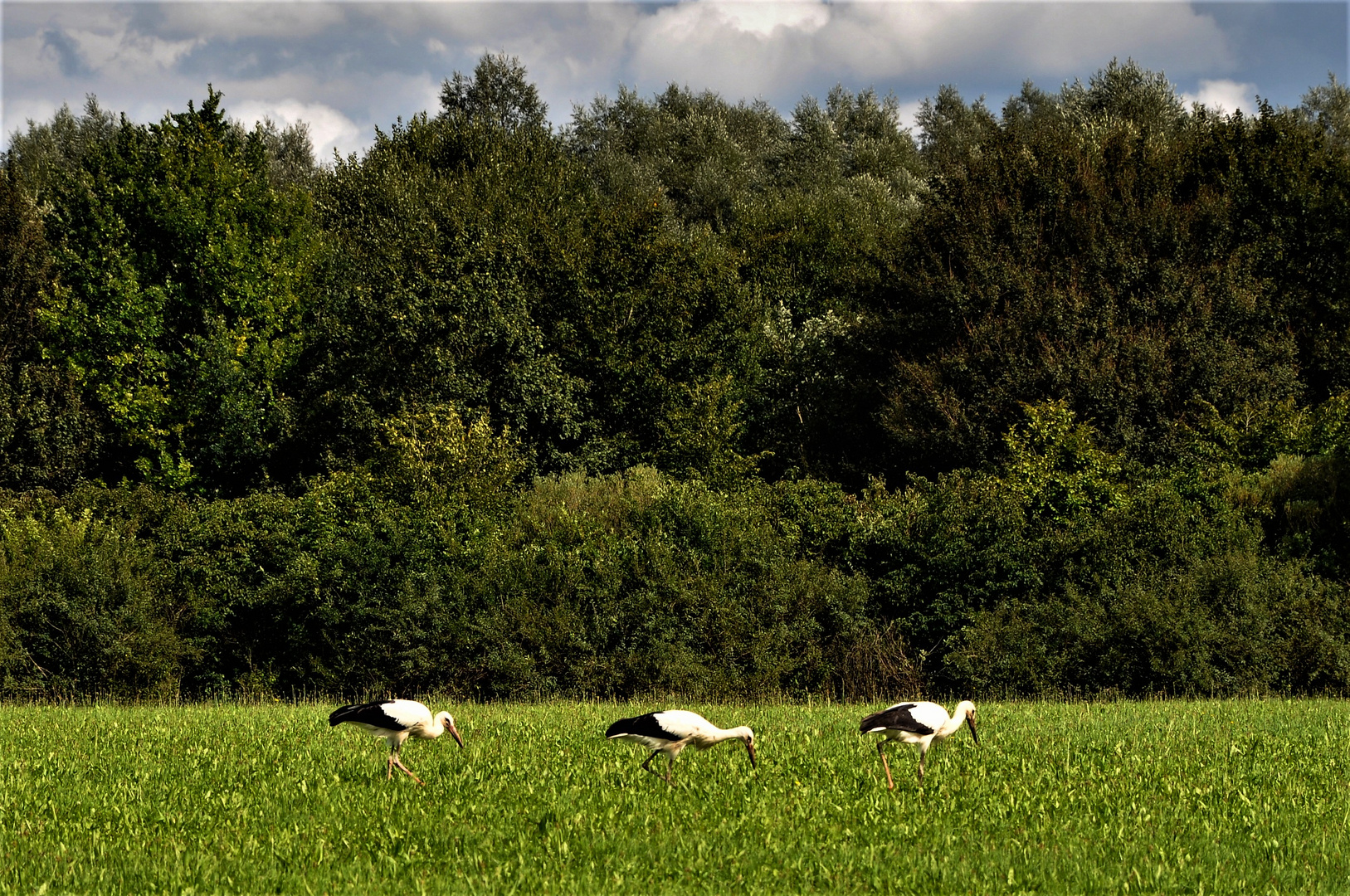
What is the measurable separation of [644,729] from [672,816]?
1750 mm

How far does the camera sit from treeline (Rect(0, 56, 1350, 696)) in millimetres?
27500

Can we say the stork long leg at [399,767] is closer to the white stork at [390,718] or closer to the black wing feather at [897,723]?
the white stork at [390,718]

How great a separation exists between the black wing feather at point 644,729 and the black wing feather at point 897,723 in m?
2.07

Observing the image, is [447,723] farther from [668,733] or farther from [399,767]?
[668,733]

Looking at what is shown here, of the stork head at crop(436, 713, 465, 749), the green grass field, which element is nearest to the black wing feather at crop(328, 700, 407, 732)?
the green grass field

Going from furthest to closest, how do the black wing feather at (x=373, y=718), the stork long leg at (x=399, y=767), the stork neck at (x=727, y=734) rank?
the black wing feather at (x=373, y=718) → the stork neck at (x=727, y=734) → the stork long leg at (x=399, y=767)

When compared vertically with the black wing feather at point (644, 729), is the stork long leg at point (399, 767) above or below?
below

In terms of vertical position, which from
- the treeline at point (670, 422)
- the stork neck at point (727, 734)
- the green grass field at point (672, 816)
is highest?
the treeline at point (670, 422)

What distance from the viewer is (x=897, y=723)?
40.6 feet

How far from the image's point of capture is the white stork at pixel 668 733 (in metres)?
12.4

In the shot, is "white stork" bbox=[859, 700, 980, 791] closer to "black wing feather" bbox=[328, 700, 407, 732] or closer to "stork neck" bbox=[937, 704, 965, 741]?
"stork neck" bbox=[937, 704, 965, 741]

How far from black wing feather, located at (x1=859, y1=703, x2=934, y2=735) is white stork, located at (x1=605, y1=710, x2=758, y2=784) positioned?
1306 millimetres

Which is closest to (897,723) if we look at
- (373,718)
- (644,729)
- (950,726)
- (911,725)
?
(911,725)

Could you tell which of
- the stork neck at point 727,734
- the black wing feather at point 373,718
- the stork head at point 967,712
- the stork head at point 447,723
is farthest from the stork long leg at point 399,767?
the stork head at point 967,712
